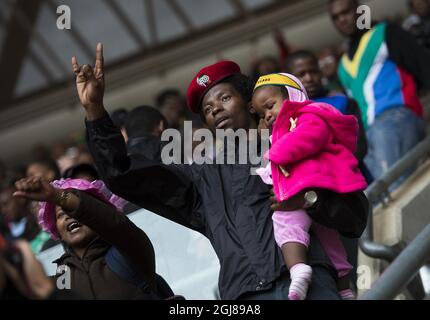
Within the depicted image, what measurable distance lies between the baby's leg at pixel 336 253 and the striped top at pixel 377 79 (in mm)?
3457

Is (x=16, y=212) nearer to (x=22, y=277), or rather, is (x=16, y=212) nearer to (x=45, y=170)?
(x=45, y=170)

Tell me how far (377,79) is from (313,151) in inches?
152

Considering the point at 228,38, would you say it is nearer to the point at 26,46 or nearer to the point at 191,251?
the point at 26,46

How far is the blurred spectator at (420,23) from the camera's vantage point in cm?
996

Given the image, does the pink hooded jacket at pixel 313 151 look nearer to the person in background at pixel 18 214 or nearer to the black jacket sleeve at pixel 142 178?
the black jacket sleeve at pixel 142 178

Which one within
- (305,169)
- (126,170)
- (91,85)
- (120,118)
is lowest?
(120,118)

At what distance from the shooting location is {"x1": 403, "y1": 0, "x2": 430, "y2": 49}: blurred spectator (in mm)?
9961

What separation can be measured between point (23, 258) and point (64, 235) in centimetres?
155

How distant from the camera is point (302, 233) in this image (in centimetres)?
478

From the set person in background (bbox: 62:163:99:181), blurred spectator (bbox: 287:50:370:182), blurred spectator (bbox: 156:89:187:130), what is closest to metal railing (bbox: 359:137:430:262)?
blurred spectator (bbox: 287:50:370:182)

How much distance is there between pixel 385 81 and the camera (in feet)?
27.8

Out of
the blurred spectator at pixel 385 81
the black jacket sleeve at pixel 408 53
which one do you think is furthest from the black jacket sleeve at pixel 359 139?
the black jacket sleeve at pixel 408 53

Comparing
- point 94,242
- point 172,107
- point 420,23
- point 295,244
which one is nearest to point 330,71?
point 420,23

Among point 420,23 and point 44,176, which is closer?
point 44,176
